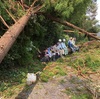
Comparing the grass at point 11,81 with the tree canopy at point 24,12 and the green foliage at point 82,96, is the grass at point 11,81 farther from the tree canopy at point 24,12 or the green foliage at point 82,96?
the green foliage at point 82,96

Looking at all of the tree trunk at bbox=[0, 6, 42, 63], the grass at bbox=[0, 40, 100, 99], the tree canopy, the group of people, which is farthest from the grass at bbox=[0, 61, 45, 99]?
the group of people

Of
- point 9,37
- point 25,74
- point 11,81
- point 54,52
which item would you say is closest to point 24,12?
point 25,74

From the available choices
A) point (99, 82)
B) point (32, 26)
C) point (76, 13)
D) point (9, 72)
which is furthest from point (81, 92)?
point (32, 26)

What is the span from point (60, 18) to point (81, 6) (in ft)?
3.03

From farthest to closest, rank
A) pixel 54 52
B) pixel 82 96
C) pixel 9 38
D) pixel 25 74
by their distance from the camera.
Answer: pixel 54 52 → pixel 25 74 → pixel 82 96 → pixel 9 38

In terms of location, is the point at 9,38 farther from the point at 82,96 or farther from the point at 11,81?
the point at 82,96

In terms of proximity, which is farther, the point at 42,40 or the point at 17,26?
the point at 42,40

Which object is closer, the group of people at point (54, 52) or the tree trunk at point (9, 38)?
the tree trunk at point (9, 38)

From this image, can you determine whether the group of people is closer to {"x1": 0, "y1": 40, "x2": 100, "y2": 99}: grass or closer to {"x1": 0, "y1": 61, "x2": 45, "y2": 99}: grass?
{"x1": 0, "y1": 40, "x2": 100, "y2": 99}: grass

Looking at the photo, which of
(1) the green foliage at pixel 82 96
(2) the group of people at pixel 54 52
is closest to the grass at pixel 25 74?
(1) the green foliage at pixel 82 96

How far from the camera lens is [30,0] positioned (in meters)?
9.58

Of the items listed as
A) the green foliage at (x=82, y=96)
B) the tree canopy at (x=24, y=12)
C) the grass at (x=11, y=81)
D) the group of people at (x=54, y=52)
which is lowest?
the group of people at (x=54, y=52)

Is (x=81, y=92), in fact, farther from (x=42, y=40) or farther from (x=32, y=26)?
(x=42, y=40)

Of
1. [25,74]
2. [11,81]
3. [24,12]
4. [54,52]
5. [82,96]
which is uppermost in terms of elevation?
[24,12]
